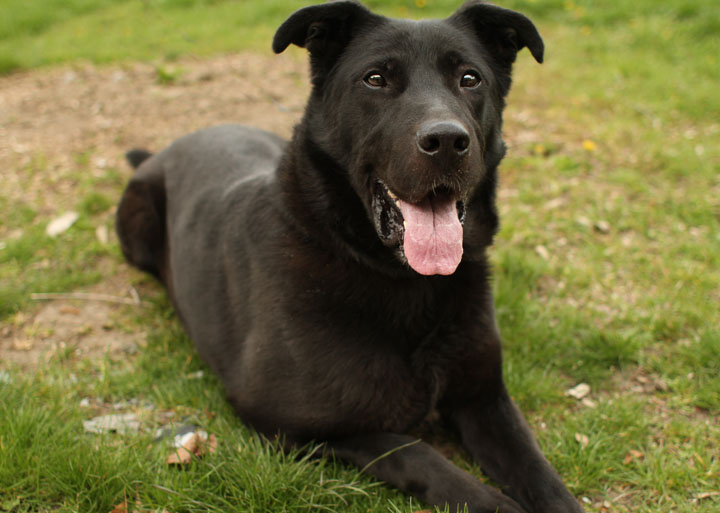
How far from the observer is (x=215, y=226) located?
123 inches

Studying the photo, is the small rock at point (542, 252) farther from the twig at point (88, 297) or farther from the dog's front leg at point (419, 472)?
the twig at point (88, 297)

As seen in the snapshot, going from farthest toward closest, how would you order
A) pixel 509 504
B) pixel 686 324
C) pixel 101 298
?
pixel 101 298 → pixel 686 324 → pixel 509 504

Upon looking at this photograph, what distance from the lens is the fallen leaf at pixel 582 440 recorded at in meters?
2.67

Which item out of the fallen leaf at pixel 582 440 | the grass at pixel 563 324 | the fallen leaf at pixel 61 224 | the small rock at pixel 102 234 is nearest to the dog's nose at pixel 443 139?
the grass at pixel 563 324

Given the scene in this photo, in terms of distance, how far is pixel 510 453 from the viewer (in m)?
2.51

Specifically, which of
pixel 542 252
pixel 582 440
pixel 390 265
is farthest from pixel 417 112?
pixel 542 252

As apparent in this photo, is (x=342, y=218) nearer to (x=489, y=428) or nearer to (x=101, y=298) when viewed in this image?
(x=489, y=428)

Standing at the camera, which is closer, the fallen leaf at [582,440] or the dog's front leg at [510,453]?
the dog's front leg at [510,453]

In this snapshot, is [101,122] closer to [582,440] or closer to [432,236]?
[432,236]

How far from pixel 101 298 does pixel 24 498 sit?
167 centimetres

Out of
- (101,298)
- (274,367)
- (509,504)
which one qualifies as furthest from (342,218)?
(101,298)

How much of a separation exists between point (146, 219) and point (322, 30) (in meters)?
1.80

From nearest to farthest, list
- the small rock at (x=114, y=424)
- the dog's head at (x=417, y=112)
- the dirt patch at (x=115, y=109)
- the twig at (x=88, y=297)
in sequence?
the dog's head at (x=417, y=112), the small rock at (x=114, y=424), the twig at (x=88, y=297), the dirt patch at (x=115, y=109)

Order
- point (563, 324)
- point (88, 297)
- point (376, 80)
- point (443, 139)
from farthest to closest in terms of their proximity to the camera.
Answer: point (88, 297) → point (563, 324) → point (376, 80) → point (443, 139)
